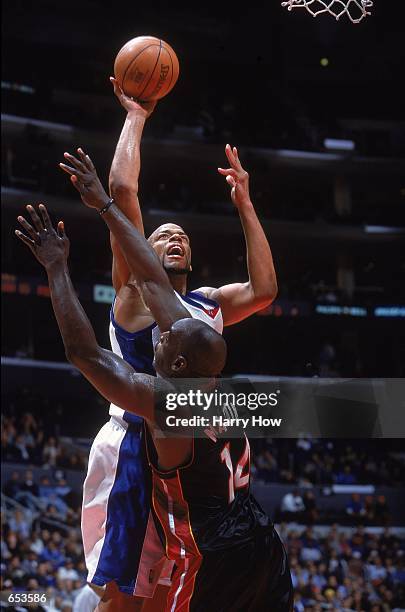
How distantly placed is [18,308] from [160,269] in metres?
15.7

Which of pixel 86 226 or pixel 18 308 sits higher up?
pixel 86 226

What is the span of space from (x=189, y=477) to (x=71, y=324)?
0.67m

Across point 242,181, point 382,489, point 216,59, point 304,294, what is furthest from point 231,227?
point 242,181

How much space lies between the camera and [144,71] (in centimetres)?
405

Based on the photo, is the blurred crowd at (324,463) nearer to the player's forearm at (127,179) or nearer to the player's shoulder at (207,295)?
the player's shoulder at (207,295)

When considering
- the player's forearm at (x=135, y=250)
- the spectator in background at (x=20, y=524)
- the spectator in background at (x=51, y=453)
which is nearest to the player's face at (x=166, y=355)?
the player's forearm at (x=135, y=250)

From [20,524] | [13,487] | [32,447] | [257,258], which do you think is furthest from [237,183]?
[32,447]

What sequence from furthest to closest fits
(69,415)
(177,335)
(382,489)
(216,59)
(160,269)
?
1. (216,59)
2. (69,415)
3. (382,489)
4. (160,269)
5. (177,335)

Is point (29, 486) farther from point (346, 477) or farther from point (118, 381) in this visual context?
point (118, 381)

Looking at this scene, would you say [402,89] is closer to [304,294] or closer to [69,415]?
[304,294]

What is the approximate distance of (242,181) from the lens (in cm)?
394

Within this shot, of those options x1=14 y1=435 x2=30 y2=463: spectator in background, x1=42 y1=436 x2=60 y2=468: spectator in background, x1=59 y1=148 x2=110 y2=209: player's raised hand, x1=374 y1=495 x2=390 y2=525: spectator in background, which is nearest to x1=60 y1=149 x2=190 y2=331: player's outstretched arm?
x1=59 y1=148 x2=110 y2=209: player's raised hand

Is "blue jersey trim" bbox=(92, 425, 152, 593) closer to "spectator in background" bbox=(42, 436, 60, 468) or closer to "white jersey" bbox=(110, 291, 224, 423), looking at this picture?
"white jersey" bbox=(110, 291, 224, 423)

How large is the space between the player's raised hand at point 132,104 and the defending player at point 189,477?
1062 mm
